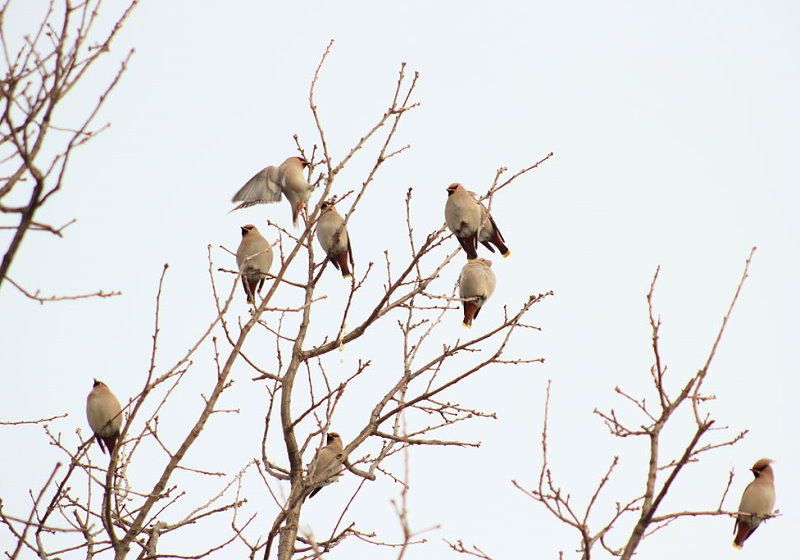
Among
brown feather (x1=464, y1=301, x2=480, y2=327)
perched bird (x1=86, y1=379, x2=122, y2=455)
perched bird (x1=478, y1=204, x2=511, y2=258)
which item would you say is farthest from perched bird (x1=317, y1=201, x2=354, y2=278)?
perched bird (x1=86, y1=379, x2=122, y2=455)

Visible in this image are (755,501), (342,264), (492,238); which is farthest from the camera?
(492,238)

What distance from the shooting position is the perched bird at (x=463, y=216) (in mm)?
6480

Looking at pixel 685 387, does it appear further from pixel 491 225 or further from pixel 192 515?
pixel 491 225

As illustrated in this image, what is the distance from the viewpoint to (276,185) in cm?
680

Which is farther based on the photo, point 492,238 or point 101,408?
point 492,238

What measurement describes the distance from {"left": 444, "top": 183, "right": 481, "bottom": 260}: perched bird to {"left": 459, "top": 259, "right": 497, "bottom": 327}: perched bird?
1.37 ft

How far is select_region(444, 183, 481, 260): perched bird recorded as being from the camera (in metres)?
6.48

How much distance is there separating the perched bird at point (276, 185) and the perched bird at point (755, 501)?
3.45 meters

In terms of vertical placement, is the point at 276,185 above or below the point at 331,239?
above

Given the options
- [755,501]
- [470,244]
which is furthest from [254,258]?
[755,501]

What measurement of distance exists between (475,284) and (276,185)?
169cm

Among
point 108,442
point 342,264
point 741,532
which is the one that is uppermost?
point 342,264

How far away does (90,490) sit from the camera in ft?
14.4

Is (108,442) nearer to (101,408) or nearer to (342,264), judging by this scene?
(101,408)
